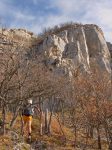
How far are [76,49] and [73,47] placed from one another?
114cm

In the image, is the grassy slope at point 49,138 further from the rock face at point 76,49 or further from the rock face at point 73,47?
the rock face at point 76,49

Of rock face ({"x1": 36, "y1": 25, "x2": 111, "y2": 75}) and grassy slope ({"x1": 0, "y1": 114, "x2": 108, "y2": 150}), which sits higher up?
rock face ({"x1": 36, "y1": 25, "x2": 111, "y2": 75})

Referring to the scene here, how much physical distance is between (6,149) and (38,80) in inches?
266

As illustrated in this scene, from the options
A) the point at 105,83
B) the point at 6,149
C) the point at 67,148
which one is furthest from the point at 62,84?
the point at 6,149

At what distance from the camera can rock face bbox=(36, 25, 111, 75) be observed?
63.3 metres

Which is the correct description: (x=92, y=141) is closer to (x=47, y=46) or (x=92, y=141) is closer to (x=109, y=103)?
(x=109, y=103)

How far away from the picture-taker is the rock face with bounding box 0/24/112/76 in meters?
63.2

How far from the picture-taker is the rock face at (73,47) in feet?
208

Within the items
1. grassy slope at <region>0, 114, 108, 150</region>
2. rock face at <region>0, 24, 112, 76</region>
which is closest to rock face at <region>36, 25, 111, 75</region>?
rock face at <region>0, 24, 112, 76</region>

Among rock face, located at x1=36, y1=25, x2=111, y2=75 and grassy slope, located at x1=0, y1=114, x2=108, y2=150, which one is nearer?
grassy slope, located at x1=0, y1=114, x2=108, y2=150

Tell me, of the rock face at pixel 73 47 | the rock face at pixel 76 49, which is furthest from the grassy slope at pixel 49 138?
the rock face at pixel 76 49

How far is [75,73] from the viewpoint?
5806 centimetres

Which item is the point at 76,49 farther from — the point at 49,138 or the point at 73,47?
the point at 49,138

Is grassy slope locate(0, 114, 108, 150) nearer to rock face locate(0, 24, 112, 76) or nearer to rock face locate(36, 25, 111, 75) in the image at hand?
rock face locate(0, 24, 112, 76)
